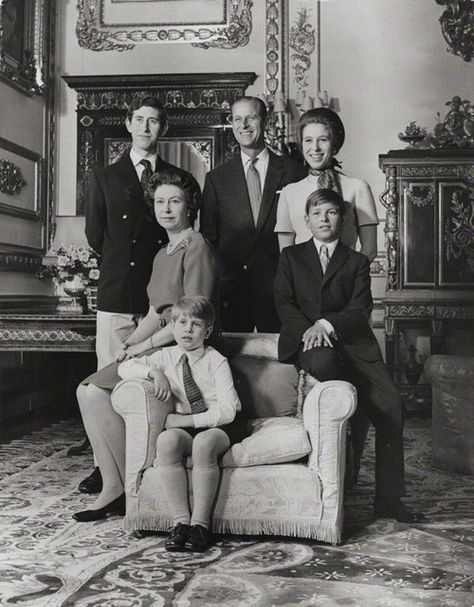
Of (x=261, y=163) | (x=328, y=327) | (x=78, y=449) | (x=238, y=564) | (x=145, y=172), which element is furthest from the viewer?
(x=78, y=449)

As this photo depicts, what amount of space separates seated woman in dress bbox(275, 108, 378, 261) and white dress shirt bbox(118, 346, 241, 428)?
841 millimetres

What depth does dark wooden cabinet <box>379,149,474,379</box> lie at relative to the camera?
269 inches

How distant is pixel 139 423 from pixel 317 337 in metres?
0.83

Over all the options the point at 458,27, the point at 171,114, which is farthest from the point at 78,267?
the point at 458,27

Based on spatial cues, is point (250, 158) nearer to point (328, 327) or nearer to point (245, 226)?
point (245, 226)

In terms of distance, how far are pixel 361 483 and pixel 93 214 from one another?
202cm

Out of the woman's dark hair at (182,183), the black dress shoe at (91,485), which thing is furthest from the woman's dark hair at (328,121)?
the black dress shoe at (91,485)

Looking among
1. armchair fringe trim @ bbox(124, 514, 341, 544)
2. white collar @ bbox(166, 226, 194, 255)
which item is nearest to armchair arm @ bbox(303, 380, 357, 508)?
armchair fringe trim @ bbox(124, 514, 341, 544)

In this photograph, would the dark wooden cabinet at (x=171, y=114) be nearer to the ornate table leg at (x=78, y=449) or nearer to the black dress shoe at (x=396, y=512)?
the ornate table leg at (x=78, y=449)

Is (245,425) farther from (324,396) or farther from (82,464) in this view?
(82,464)

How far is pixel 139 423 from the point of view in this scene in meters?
3.37

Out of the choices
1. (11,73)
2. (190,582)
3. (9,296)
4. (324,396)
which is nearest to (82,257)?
(9,296)

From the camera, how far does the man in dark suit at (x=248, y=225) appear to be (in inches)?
160

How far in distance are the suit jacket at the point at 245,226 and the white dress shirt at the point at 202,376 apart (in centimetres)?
71
